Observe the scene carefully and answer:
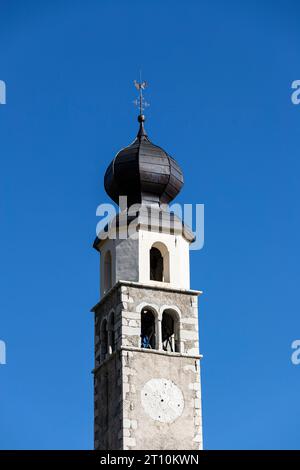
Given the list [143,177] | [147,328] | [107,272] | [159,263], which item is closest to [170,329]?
[147,328]

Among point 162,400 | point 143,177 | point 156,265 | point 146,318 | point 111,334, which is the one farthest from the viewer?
point 143,177

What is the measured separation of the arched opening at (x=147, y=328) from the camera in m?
49.1

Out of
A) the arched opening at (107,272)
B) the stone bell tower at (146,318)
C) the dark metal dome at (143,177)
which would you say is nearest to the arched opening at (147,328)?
the stone bell tower at (146,318)

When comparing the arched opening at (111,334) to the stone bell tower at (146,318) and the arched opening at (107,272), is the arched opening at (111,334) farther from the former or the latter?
the arched opening at (107,272)

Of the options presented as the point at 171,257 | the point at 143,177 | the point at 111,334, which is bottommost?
the point at 111,334

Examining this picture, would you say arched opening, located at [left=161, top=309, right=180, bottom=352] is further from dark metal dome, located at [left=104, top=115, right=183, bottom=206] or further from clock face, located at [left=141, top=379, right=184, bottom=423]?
dark metal dome, located at [left=104, top=115, right=183, bottom=206]

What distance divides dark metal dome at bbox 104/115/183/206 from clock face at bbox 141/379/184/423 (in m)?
6.66

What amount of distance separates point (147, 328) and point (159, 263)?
8.11ft

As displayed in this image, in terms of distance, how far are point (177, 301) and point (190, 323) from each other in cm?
81

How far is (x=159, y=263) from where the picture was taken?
50969 millimetres

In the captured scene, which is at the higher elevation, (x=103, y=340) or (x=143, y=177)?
(x=143, y=177)

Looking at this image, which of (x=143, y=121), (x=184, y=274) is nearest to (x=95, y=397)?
(x=184, y=274)

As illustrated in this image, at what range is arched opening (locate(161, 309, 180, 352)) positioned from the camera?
49.2 metres

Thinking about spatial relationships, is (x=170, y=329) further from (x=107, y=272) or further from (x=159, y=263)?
(x=107, y=272)
